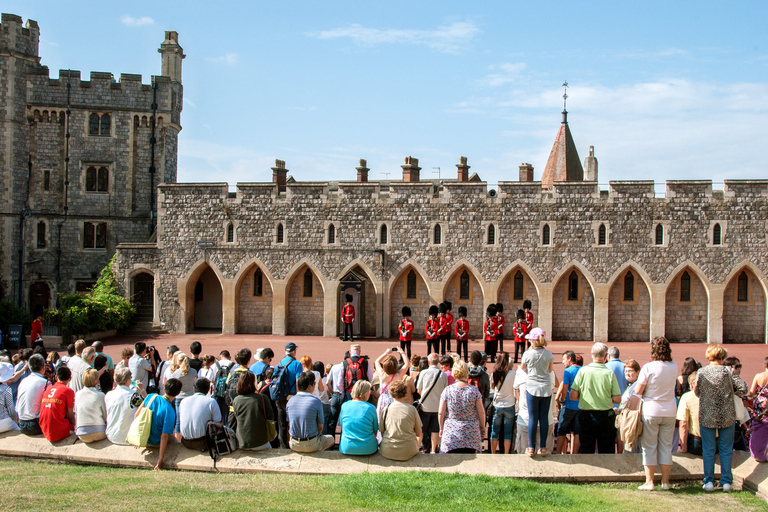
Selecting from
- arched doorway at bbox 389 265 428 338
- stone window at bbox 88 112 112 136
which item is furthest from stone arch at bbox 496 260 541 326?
stone window at bbox 88 112 112 136

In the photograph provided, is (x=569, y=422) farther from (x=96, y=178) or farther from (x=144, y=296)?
(x=96, y=178)

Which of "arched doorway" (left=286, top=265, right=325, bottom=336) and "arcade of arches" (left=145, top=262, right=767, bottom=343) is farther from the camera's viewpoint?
"arched doorway" (left=286, top=265, right=325, bottom=336)

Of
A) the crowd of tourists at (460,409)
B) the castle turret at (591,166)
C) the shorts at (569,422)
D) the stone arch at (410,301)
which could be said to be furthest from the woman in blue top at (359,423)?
the castle turret at (591,166)

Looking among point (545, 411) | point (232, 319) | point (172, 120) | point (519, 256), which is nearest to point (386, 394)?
point (545, 411)

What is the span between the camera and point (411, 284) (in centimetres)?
2473

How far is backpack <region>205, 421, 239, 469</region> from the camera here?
819 centimetres

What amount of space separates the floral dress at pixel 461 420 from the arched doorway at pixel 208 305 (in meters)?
19.7

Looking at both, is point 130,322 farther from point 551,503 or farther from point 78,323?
point 551,503

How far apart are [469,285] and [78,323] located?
12956mm

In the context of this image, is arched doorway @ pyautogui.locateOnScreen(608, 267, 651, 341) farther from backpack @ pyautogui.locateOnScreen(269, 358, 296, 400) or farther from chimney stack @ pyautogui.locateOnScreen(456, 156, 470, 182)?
backpack @ pyautogui.locateOnScreen(269, 358, 296, 400)

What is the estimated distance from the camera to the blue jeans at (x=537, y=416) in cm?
843

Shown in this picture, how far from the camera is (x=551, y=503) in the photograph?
22.7ft

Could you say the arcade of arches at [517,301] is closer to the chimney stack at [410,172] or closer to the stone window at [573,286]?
the stone window at [573,286]

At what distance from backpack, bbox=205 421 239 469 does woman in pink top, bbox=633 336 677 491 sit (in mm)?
4677
